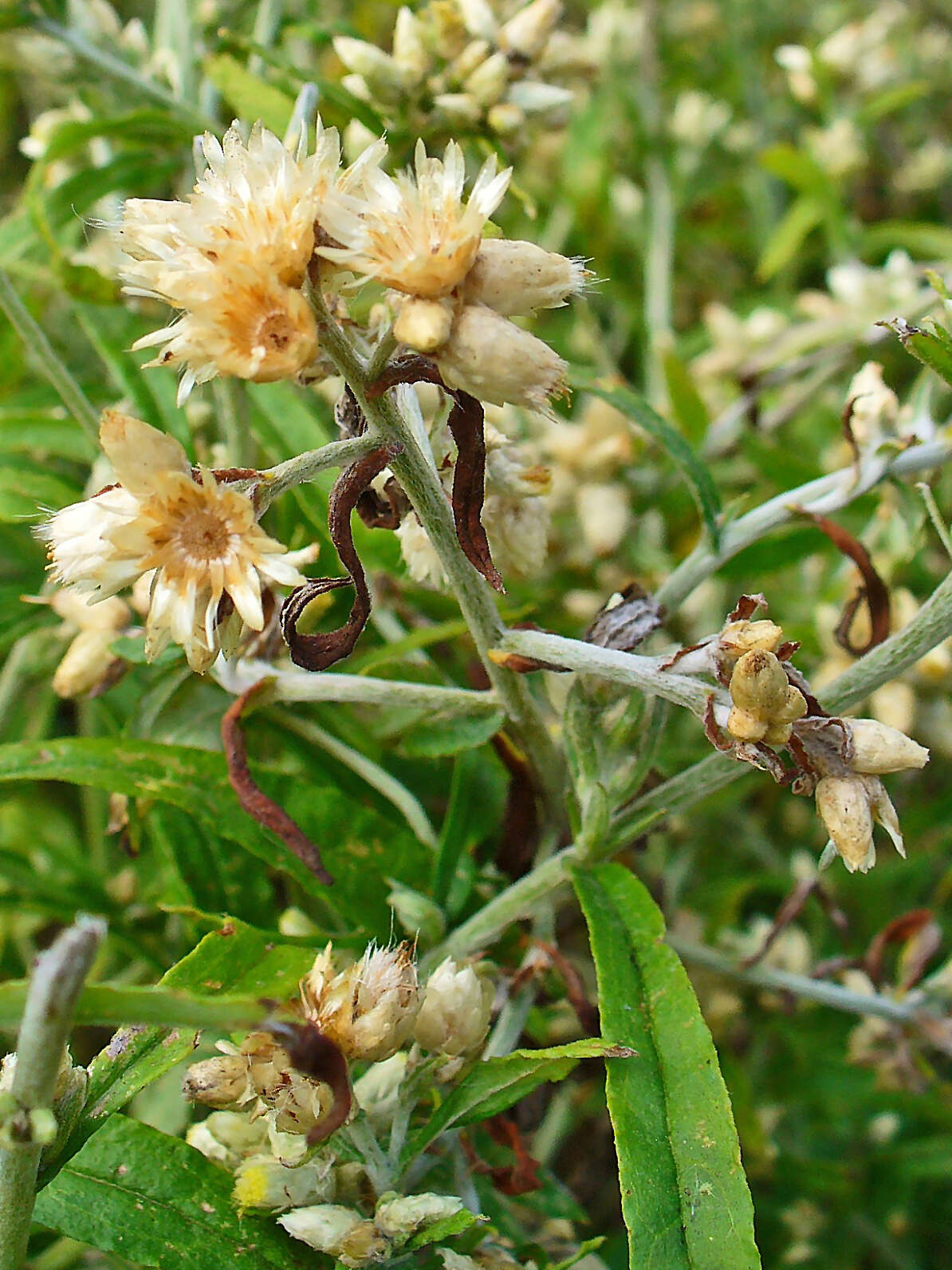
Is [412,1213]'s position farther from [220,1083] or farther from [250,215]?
[250,215]

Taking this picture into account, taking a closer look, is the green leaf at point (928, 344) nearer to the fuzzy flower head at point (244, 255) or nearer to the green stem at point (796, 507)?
the green stem at point (796, 507)

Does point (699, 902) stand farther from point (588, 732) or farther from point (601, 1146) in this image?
point (588, 732)

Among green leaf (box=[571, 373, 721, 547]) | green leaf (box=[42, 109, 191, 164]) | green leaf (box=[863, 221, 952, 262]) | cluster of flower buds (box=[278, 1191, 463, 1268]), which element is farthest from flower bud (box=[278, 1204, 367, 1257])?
green leaf (box=[863, 221, 952, 262])

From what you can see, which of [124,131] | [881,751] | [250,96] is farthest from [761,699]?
[124,131]

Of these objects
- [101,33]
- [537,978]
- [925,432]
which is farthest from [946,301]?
[101,33]

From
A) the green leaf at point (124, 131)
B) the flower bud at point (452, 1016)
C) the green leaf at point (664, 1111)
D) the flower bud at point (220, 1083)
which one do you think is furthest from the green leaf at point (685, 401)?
the flower bud at point (220, 1083)
